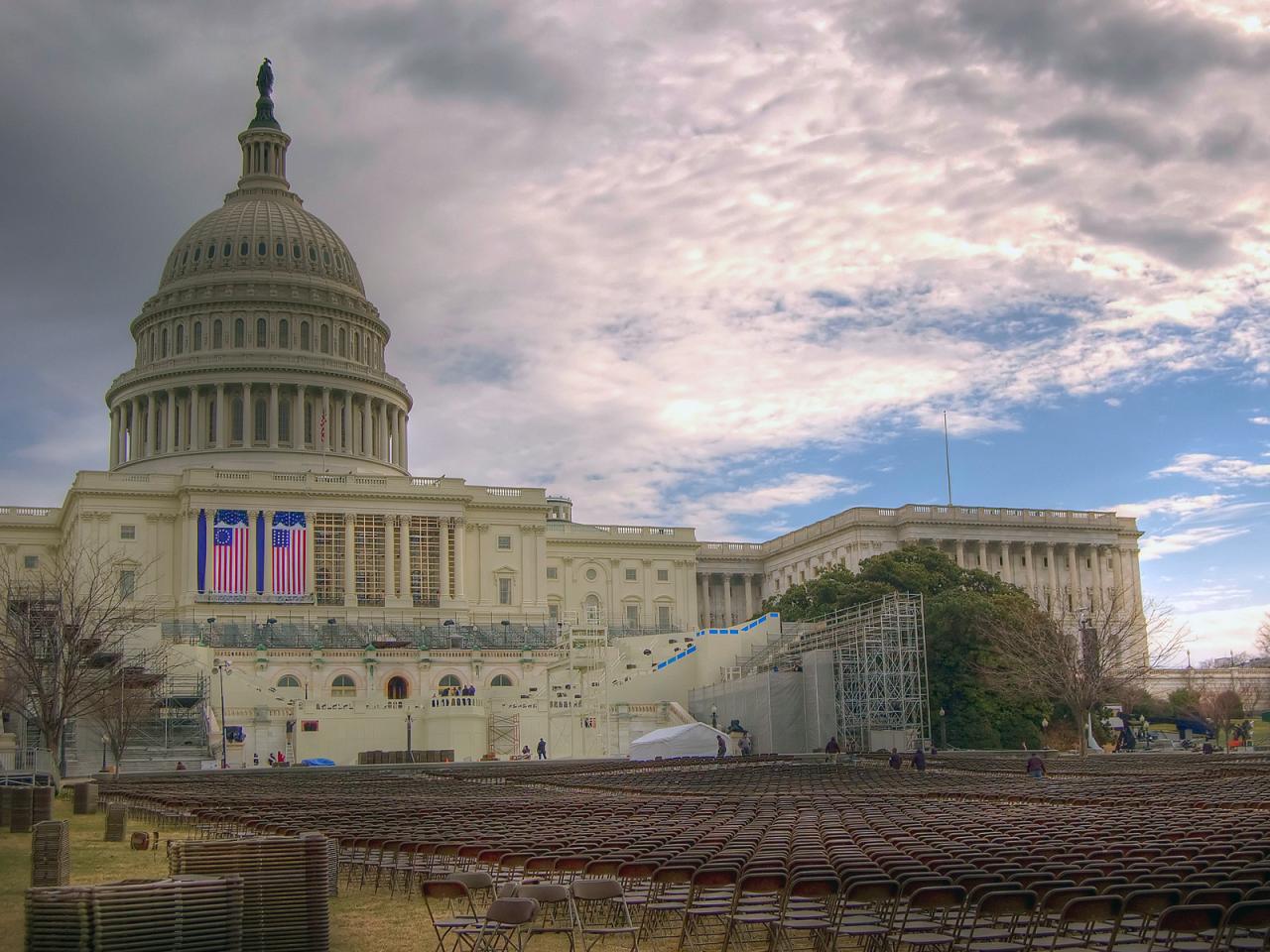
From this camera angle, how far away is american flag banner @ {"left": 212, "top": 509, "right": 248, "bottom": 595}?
4210 inches

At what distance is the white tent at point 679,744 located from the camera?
6981 centimetres

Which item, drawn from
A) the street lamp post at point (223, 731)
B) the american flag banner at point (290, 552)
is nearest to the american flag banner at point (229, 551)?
the american flag banner at point (290, 552)

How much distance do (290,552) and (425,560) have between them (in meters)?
10.3

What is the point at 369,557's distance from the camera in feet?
367

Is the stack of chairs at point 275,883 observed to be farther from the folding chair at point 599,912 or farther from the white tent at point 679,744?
the white tent at point 679,744

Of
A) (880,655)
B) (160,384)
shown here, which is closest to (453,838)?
(880,655)

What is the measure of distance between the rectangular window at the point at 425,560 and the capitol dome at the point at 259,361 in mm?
11339

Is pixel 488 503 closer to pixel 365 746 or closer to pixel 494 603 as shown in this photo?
pixel 494 603

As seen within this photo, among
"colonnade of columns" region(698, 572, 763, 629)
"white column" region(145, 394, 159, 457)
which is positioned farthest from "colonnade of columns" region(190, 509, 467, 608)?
"colonnade of columns" region(698, 572, 763, 629)

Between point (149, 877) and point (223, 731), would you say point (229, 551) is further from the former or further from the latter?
point (149, 877)

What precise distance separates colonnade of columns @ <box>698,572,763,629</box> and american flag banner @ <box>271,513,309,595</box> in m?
45.8

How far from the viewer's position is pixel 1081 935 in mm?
12609

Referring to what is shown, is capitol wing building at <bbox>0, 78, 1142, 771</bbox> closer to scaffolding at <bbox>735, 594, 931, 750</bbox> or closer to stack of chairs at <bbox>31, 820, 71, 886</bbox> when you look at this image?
scaffolding at <bbox>735, 594, 931, 750</bbox>

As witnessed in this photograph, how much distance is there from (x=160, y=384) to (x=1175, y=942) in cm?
12310
